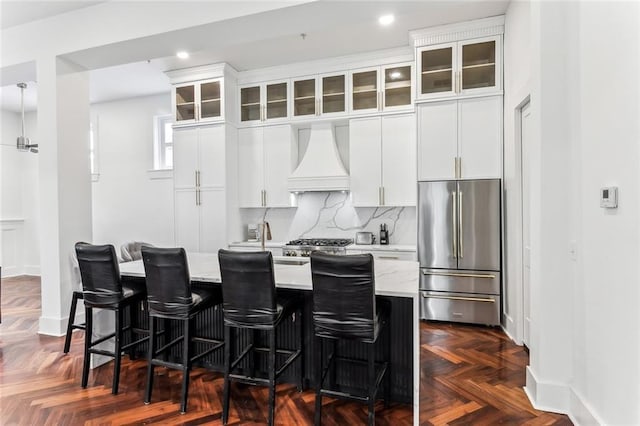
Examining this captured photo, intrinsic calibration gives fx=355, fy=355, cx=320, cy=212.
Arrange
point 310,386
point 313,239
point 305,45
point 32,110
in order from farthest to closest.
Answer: point 32,110
point 313,239
point 305,45
point 310,386

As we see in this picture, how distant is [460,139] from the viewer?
3.92 m

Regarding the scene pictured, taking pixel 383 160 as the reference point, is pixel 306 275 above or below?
below

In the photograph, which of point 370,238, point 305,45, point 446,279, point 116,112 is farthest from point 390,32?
point 116,112

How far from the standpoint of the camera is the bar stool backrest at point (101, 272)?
2537mm

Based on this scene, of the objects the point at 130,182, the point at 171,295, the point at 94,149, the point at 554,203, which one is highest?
the point at 94,149

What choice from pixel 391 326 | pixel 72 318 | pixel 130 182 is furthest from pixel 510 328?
pixel 130 182

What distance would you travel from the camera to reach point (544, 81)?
227cm

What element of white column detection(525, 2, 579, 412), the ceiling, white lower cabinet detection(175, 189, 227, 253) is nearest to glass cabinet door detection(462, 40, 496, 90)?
the ceiling

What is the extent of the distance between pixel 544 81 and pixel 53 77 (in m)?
4.49

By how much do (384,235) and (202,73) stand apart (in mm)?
3334

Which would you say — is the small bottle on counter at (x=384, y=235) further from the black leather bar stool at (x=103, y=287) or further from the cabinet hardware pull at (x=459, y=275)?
the black leather bar stool at (x=103, y=287)

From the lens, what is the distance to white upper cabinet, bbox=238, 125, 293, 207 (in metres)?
4.94

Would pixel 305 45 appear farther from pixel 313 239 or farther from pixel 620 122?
pixel 620 122

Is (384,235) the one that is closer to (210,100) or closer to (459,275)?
(459,275)
